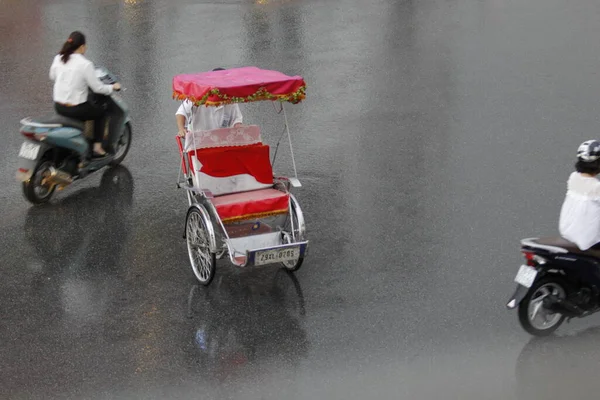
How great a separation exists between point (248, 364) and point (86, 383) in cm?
123

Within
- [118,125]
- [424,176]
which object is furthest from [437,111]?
[118,125]

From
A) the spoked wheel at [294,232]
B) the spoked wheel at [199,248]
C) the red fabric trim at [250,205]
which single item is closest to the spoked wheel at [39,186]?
the spoked wheel at [199,248]

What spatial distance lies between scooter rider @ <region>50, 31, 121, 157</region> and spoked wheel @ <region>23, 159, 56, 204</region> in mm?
682

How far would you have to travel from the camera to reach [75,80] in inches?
393

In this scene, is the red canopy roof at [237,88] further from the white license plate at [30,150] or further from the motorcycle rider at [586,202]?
the motorcycle rider at [586,202]

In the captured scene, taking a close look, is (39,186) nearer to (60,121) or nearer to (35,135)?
(35,135)

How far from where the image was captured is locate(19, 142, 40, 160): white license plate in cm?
963

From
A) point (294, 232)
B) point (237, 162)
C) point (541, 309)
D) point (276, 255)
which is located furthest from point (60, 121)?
point (541, 309)

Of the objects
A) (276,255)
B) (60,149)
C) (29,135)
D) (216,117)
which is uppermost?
(216,117)

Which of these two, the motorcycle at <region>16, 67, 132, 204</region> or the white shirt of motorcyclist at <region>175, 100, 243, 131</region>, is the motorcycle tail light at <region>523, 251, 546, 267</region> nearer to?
the white shirt of motorcyclist at <region>175, 100, 243, 131</region>

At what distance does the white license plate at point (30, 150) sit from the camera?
9.63 m

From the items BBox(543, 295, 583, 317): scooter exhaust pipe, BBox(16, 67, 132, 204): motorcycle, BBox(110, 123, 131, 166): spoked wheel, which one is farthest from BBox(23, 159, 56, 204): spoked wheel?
BBox(543, 295, 583, 317): scooter exhaust pipe

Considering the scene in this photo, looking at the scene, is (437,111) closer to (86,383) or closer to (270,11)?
(270,11)

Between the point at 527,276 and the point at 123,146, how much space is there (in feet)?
19.2
